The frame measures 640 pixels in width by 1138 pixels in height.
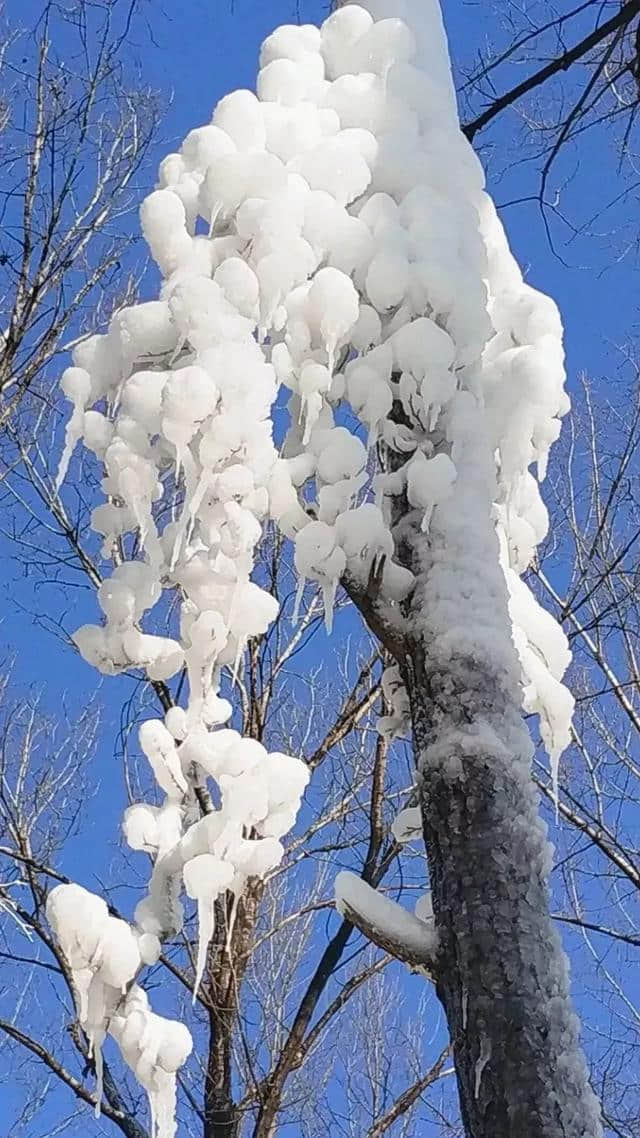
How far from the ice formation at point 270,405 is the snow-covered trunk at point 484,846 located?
91mm

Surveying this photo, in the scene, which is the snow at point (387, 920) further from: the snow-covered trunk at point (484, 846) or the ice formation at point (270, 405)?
the ice formation at point (270, 405)

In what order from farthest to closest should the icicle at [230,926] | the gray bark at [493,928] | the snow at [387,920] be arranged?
the icicle at [230,926]
the snow at [387,920]
the gray bark at [493,928]

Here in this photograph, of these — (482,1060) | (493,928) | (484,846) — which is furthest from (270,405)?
(482,1060)

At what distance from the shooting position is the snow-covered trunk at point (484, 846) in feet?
4.70

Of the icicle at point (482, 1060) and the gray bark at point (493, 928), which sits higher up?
the gray bark at point (493, 928)

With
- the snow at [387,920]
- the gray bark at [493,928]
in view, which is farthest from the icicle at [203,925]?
the gray bark at [493,928]

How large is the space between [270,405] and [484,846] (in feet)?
2.46

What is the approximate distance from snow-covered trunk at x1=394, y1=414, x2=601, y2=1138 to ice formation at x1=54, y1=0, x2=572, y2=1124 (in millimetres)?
91

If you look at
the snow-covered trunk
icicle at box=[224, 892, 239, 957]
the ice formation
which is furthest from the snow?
icicle at box=[224, 892, 239, 957]

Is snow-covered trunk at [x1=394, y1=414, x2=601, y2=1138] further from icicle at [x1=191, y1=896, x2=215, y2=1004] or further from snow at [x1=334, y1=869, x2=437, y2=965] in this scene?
icicle at [x1=191, y1=896, x2=215, y2=1004]

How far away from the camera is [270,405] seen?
64.7 inches

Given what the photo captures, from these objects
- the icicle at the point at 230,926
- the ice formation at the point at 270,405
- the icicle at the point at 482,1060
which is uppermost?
the icicle at the point at 230,926

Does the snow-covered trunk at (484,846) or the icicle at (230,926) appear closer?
the snow-covered trunk at (484,846)

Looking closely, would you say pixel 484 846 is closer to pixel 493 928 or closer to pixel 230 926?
pixel 493 928
